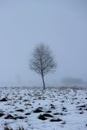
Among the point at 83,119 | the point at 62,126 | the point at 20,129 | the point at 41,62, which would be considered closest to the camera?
the point at 20,129

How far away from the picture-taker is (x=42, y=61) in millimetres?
46844

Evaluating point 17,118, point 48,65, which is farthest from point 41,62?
point 17,118

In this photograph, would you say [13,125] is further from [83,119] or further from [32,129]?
[83,119]

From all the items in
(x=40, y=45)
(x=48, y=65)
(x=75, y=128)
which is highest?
(x=40, y=45)

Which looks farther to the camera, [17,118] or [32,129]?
[17,118]

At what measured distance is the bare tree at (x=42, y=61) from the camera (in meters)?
46.6

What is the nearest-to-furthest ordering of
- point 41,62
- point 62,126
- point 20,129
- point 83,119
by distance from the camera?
point 20,129 → point 62,126 → point 83,119 → point 41,62

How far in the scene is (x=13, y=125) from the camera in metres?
9.94

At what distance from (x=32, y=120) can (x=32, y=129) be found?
1904mm

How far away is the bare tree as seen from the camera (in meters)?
46.6

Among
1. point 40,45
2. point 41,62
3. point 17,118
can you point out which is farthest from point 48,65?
point 17,118

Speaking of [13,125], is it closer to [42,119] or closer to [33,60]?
[42,119]

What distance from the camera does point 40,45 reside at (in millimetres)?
48344

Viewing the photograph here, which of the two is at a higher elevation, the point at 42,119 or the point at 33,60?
the point at 33,60
